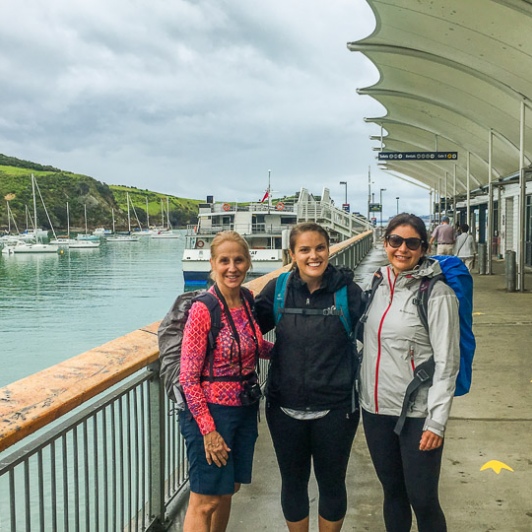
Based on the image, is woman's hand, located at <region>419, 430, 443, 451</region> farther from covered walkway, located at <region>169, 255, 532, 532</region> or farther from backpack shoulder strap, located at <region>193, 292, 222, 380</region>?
covered walkway, located at <region>169, 255, 532, 532</region>

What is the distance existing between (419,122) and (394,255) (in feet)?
64.5

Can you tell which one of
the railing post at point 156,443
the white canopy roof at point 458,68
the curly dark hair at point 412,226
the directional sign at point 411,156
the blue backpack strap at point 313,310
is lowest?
the railing post at point 156,443

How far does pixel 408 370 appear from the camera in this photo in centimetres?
286

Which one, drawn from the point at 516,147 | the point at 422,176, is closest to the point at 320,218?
the point at 422,176

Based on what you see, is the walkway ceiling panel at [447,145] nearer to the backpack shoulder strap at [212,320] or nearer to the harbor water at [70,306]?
the harbor water at [70,306]

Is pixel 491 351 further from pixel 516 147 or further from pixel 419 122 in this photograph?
pixel 419 122

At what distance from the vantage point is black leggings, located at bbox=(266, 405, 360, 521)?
3.03 metres

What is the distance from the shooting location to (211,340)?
9.07 feet

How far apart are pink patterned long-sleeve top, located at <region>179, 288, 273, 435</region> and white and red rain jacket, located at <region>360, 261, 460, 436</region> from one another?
20.3 inches

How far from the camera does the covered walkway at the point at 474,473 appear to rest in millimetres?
3691

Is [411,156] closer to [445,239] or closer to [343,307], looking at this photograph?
[445,239]

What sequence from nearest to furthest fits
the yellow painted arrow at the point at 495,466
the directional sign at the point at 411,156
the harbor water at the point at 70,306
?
the yellow painted arrow at the point at 495,466, the directional sign at the point at 411,156, the harbor water at the point at 70,306

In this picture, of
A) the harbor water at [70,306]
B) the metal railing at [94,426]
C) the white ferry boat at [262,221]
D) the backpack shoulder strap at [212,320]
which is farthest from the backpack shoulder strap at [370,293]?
the white ferry boat at [262,221]

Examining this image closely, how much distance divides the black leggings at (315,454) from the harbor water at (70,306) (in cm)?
1985
